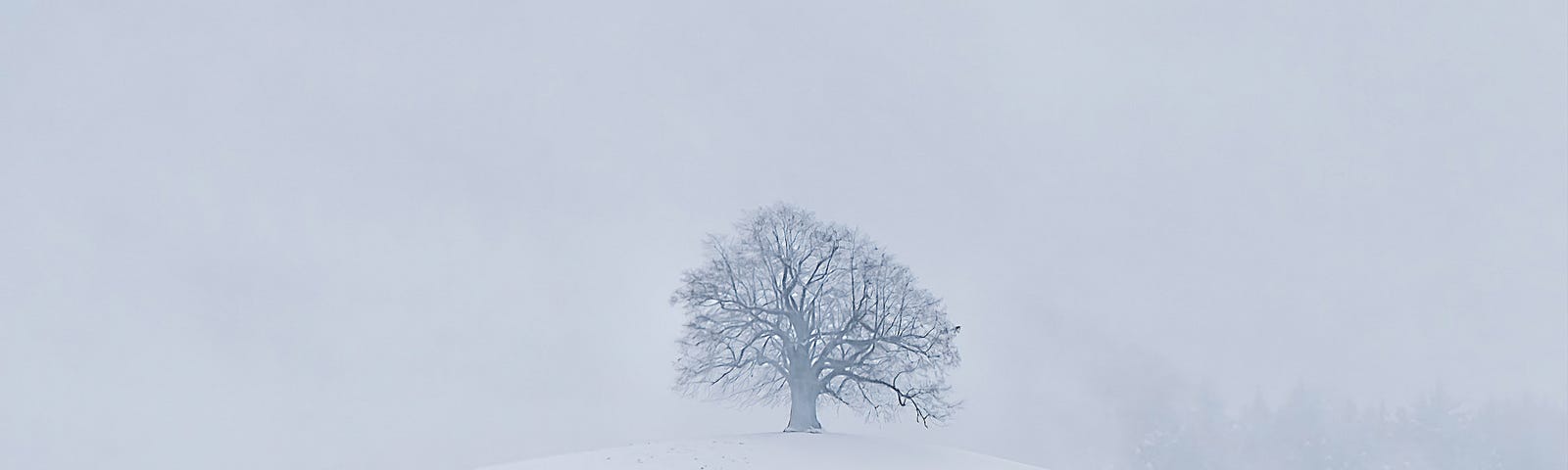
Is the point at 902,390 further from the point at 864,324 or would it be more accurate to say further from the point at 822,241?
the point at 822,241

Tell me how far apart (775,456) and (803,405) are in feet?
13.1

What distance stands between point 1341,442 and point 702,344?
2336 inches

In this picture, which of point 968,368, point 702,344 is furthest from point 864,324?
point 968,368

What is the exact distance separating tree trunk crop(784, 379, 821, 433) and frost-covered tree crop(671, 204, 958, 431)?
1.1 inches

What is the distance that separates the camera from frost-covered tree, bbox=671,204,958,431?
38.4 m

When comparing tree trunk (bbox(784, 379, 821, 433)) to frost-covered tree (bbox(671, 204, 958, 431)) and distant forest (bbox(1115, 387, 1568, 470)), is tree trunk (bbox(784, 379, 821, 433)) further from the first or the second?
distant forest (bbox(1115, 387, 1568, 470))

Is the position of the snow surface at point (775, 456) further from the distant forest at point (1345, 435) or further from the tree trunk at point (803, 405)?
the distant forest at point (1345, 435)

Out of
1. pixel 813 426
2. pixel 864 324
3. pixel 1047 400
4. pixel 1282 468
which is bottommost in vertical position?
pixel 813 426

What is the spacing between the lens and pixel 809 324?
39.0 metres

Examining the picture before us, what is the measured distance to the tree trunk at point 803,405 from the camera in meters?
39.1

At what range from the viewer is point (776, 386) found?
3984 cm

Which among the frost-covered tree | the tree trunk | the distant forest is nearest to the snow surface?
the tree trunk

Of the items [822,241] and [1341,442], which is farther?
[1341,442]

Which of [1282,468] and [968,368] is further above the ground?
[968,368]
